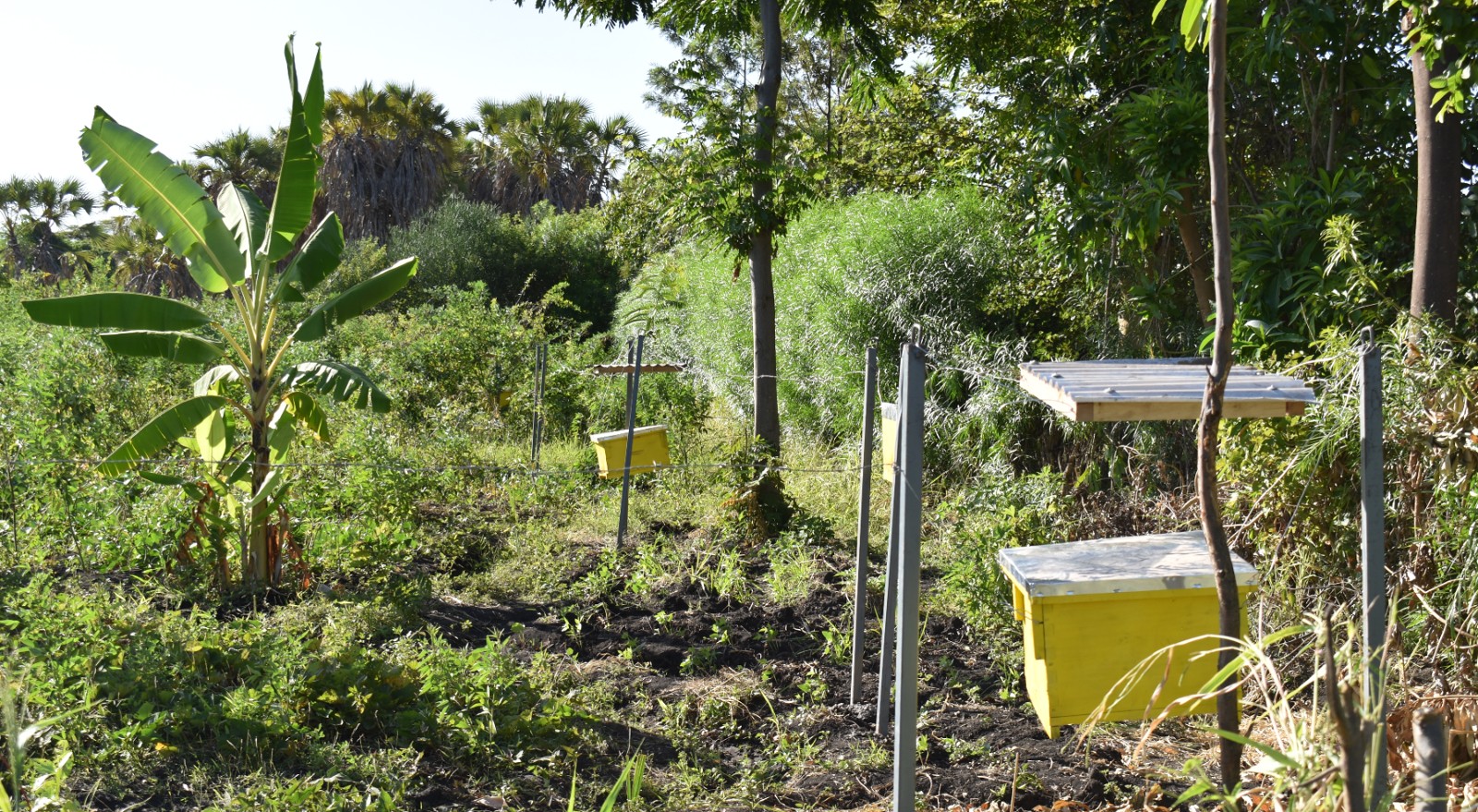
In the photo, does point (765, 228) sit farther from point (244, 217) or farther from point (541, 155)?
point (541, 155)

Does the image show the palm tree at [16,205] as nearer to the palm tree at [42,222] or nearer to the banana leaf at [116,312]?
the palm tree at [42,222]

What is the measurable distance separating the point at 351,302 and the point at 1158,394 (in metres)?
4.98

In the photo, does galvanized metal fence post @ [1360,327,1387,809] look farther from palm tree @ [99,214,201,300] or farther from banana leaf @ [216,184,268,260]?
palm tree @ [99,214,201,300]

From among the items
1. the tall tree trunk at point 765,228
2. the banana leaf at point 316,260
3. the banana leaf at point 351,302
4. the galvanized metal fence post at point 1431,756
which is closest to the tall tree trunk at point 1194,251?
the tall tree trunk at point 765,228

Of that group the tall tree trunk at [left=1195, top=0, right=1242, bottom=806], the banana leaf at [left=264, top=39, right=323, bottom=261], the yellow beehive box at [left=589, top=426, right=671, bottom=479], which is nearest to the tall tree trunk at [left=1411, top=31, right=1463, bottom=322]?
the tall tree trunk at [left=1195, top=0, right=1242, bottom=806]

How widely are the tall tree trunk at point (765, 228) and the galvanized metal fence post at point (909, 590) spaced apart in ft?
15.3

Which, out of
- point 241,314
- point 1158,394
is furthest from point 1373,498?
point 241,314

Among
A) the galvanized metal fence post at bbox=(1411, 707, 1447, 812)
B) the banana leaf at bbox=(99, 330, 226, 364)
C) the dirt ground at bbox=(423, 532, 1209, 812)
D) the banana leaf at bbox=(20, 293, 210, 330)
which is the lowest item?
the dirt ground at bbox=(423, 532, 1209, 812)

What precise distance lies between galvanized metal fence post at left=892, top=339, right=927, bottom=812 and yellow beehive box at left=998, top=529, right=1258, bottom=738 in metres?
0.36

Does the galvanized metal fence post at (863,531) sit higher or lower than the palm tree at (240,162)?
lower

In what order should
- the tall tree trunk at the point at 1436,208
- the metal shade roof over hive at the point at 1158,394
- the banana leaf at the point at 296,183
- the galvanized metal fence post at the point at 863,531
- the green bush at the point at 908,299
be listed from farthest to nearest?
the green bush at the point at 908,299, the banana leaf at the point at 296,183, the galvanized metal fence post at the point at 863,531, the tall tree trunk at the point at 1436,208, the metal shade roof over hive at the point at 1158,394

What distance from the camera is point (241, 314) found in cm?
623

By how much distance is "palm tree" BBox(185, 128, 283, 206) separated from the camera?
89.2 ft

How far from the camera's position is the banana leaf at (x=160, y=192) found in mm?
5758
